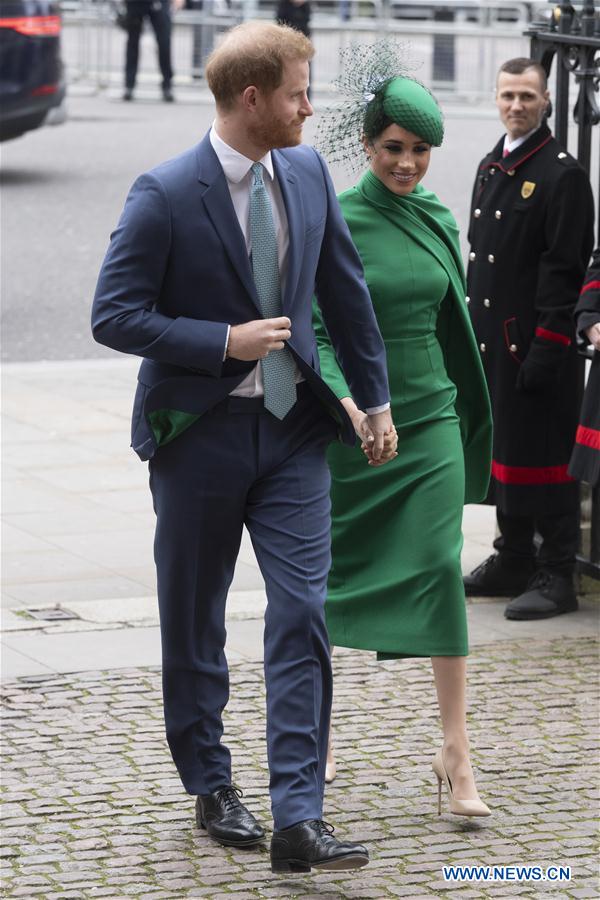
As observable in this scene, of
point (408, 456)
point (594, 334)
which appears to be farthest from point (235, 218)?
point (594, 334)

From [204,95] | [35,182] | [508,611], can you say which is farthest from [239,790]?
[204,95]

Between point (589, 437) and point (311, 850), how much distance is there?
228 centimetres

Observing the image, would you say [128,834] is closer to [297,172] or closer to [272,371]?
[272,371]

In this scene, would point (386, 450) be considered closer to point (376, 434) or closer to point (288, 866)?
point (376, 434)

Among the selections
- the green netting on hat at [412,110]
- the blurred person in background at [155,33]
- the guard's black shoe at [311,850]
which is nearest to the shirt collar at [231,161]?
the green netting on hat at [412,110]

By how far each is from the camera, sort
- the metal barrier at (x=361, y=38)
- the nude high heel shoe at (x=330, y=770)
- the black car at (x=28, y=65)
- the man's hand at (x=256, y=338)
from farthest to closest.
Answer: the metal barrier at (x=361, y=38) < the black car at (x=28, y=65) < the nude high heel shoe at (x=330, y=770) < the man's hand at (x=256, y=338)

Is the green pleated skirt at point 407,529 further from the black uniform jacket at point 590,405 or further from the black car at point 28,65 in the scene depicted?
the black car at point 28,65

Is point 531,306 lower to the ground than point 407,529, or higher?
higher

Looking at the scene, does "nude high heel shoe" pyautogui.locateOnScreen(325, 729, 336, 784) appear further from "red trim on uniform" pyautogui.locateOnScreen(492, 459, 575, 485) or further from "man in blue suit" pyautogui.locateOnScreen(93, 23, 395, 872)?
"red trim on uniform" pyautogui.locateOnScreen(492, 459, 575, 485)

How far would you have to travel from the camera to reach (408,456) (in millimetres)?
4785

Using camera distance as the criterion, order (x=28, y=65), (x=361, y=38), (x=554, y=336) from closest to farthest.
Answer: (x=554, y=336)
(x=28, y=65)
(x=361, y=38)

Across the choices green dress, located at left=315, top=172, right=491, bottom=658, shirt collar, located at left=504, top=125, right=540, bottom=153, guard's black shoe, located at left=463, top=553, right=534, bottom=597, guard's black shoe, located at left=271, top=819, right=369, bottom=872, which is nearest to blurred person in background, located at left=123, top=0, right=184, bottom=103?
shirt collar, located at left=504, top=125, right=540, bottom=153

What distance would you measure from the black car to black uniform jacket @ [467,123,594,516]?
30.3ft

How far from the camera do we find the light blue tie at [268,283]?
4.20 meters
